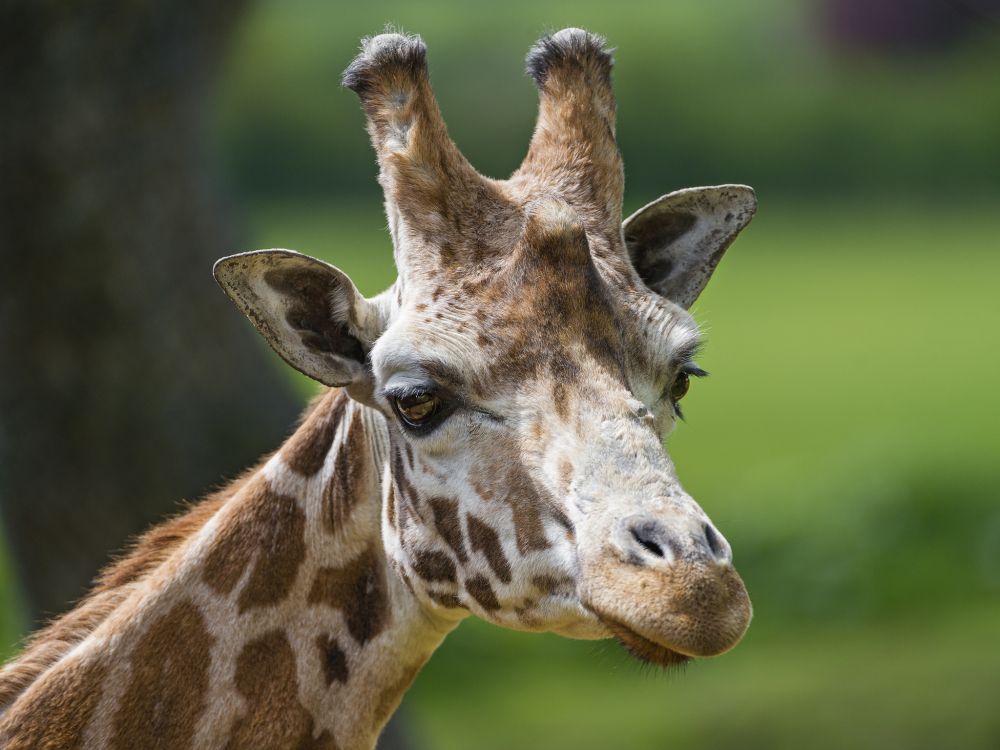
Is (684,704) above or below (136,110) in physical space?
below

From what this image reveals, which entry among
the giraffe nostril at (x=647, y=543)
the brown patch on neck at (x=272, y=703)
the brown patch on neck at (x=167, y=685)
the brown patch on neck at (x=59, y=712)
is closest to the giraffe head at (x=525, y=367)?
the giraffe nostril at (x=647, y=543)

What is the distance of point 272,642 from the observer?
5.51 m

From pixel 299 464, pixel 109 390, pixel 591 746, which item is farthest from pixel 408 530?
pixel 591 746

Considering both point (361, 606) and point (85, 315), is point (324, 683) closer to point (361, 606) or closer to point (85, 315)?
point (361, 606)

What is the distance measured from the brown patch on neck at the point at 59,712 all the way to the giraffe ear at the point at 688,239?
238 centimetres

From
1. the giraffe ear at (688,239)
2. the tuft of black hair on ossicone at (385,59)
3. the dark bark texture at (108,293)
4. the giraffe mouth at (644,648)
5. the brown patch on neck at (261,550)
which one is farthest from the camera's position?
the dark bark texture at (108,293)

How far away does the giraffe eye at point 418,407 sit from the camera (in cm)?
508

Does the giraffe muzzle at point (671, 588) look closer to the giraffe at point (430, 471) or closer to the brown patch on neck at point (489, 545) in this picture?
the giraffe at point (430, 471)

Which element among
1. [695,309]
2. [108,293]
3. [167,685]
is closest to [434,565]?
[167,685]

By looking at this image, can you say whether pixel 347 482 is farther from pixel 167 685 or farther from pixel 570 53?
pixel 570 53

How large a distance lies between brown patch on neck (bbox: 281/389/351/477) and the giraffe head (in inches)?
14.9

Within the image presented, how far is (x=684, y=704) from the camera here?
14.0 meters

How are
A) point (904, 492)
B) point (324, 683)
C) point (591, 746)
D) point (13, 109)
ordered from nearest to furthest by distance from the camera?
point (324, 683), point (13, 109), point (591, 746), point (904, 492)

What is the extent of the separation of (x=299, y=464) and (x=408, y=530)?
2.02 ft
